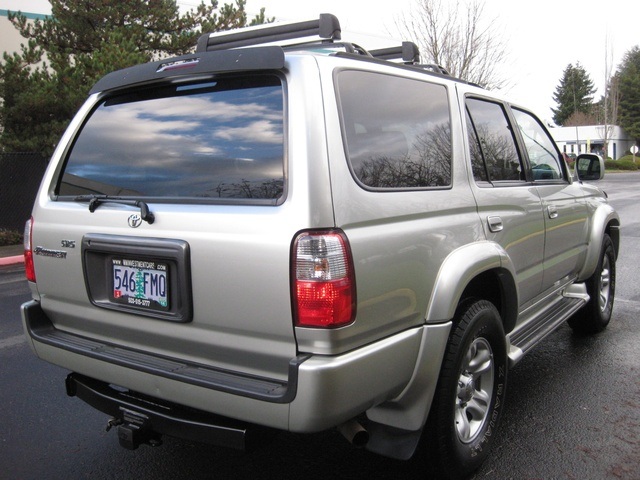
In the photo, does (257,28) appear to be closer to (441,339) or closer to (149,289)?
(149,289)

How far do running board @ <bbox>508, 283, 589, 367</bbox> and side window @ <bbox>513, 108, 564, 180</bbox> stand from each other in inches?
35.8

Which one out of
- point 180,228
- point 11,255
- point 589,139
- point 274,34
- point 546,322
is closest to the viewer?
point 180,228

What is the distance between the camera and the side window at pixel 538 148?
3975mm

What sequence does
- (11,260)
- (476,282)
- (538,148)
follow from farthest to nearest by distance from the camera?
(11,260)
(538,148)
(476,282)

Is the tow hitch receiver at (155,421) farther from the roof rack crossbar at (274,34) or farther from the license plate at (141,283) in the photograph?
the roof rack crossbar at (274,34)

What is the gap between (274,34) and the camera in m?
3.33

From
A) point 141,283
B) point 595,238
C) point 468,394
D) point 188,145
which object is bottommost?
point 468,394

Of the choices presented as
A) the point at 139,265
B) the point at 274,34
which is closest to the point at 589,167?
the point at 274,34

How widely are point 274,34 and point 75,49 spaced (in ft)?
37.8

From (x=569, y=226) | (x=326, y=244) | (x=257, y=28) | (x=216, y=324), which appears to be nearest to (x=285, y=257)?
(x=326, y=244)

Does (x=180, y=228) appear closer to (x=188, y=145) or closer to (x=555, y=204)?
(x=188, y=145)

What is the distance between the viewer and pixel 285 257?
2.06 metres

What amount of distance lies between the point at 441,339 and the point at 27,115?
38.9 ft

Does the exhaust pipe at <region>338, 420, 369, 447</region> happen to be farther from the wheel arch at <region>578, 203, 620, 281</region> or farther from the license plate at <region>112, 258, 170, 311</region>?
the wheel arch at <region>578, 203, 620, 281</region>
